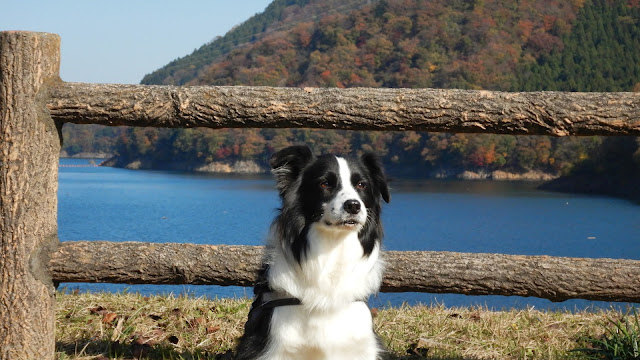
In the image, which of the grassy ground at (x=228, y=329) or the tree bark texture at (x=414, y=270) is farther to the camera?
the grassy ground at (x=228, y=329)

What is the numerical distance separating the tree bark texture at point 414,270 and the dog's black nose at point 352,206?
757mm

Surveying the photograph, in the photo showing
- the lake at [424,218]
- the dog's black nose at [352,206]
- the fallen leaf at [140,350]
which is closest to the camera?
the dog's black nose at [352,206]

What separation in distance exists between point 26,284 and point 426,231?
28923mm

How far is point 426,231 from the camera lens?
104ft

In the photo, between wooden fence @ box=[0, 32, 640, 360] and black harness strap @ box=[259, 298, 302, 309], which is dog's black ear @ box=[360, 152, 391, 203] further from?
black harness strap @ box=[259, 298, 302, 309]

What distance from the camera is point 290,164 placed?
3430 mm

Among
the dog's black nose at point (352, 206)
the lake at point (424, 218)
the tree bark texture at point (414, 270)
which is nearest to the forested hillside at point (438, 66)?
the lake at point (424, 218)

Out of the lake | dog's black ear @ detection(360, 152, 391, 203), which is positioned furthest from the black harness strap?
the lake

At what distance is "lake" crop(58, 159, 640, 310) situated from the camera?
27.2 metres

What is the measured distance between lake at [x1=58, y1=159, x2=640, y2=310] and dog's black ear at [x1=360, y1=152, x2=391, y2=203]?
8.18 meters

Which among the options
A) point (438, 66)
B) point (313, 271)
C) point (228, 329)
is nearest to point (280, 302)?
point (313, 271)

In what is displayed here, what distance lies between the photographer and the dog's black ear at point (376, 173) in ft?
11.4

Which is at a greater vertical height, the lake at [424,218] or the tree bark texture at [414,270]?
the tree bark texture at [414,270]

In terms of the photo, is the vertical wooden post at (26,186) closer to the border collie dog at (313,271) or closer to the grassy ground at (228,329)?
the grassy ground at (228,329)
